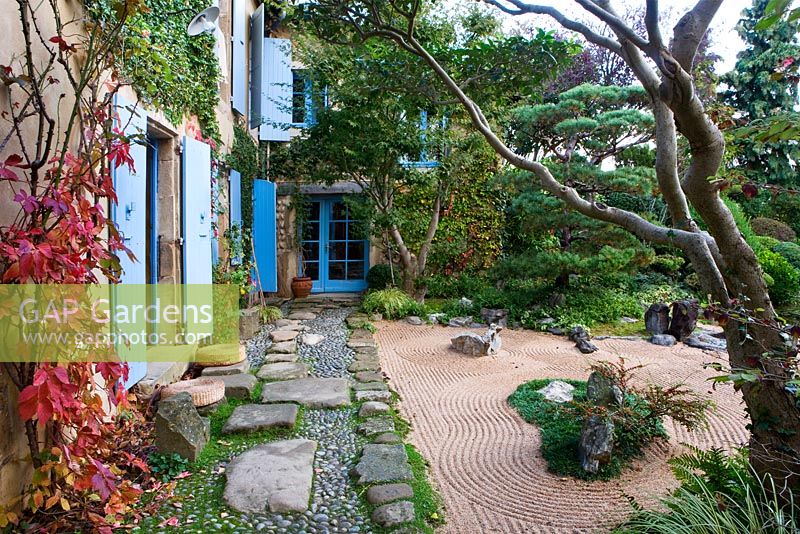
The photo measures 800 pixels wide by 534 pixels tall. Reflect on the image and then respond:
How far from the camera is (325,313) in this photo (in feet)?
25.4

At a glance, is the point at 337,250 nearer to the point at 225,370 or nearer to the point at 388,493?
the point at 225,370

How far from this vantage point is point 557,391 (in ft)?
13.9

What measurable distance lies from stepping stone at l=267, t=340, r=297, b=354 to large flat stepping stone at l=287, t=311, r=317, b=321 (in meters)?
1.53

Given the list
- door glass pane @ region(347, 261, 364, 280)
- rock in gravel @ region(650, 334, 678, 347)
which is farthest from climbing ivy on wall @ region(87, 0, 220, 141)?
rock in gravel @ region(650, 334, 678, 347)

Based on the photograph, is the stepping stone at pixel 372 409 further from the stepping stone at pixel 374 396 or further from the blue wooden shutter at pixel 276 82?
the blue wooden shutter at pixel 276 82

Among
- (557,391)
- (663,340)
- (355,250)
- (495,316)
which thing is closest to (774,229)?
(663,340)

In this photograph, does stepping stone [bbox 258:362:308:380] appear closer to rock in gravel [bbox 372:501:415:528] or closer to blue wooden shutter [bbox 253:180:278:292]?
rock in gravel [bbox 372:501:415:528]

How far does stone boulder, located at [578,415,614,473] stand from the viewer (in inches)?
116

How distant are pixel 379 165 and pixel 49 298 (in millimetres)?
6058

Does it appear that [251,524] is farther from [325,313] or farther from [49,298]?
[325,313]

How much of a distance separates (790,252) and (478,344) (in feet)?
20.3

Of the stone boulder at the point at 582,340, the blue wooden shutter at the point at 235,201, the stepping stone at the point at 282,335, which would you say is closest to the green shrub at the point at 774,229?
the stone boulder at the point at 582,340

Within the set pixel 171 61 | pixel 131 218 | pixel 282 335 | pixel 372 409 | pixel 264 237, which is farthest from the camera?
pixel 264 237

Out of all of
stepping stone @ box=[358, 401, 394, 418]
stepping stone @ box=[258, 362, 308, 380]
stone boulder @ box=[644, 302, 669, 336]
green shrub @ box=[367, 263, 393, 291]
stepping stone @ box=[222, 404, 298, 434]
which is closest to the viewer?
stepping stone @ box=[222, 404, 298, 434]
